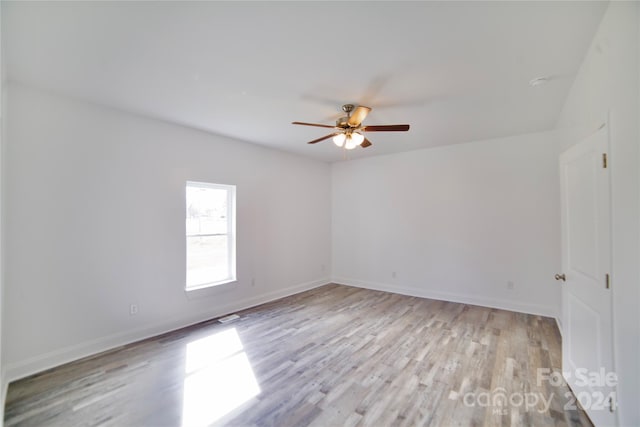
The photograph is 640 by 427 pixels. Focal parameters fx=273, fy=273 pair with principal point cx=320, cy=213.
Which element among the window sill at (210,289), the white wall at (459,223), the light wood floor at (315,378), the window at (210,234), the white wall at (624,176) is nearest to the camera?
the white wall at (624,176)

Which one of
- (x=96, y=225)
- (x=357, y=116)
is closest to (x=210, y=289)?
(x=96, y=225)

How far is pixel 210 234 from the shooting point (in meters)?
4.14

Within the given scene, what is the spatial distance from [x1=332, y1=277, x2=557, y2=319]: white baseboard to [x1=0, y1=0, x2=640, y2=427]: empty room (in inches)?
1.6

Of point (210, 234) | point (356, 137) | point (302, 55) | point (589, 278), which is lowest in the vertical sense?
point (589, 278)

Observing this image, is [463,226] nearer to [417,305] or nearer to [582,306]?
[417,305]

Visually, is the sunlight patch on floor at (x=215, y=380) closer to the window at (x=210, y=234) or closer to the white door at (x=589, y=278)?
the window at (x=210, y=234)

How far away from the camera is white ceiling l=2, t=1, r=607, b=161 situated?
1662mm

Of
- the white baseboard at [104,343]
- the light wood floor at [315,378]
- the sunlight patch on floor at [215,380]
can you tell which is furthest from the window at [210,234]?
the sunlight patch on floor at [215,380]

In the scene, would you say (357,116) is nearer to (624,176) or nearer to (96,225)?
(624,176)

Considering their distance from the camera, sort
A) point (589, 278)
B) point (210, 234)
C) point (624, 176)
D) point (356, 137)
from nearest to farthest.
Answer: point (624, 176) < point (589, 278) < point (356, 137) < point (210, 234)

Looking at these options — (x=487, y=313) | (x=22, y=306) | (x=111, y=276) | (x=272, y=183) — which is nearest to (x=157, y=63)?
(x=111, y=276)

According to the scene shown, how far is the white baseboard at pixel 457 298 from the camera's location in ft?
13.3

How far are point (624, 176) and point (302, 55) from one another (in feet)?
7.09

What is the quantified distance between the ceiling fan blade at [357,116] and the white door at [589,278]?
69.3 inches
